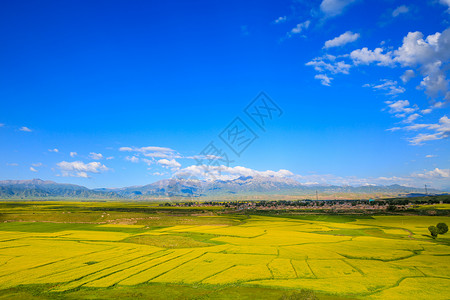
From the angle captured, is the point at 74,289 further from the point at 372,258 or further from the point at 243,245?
the point at 372,258

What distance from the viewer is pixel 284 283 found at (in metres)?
25.3

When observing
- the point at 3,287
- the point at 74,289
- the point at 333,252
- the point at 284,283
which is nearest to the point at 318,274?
the point at 284,283

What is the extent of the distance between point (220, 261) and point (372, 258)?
21834mm

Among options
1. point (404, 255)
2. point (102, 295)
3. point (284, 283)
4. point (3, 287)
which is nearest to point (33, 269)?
point (3, 287)

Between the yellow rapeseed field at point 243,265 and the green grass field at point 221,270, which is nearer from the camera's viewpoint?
the green grass field at point 221,270

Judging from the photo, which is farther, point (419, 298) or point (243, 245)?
point (243, 245)

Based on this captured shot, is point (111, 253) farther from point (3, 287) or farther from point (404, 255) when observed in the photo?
point (404, 255)

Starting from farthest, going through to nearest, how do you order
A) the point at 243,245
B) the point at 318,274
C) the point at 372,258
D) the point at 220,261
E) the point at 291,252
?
1. the point at 243,245
2. the point at 291,252
3. the point at 372,258
4. the point at 220,261
5. the point at 318,274

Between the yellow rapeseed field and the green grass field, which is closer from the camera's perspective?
the green grass field

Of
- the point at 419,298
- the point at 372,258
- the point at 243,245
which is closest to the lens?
the point at 419,298

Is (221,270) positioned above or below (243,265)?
above

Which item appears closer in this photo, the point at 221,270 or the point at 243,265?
Answer: the point at 221,270

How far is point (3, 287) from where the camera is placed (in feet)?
78.5

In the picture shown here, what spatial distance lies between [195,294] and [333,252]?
25405 millimetres
